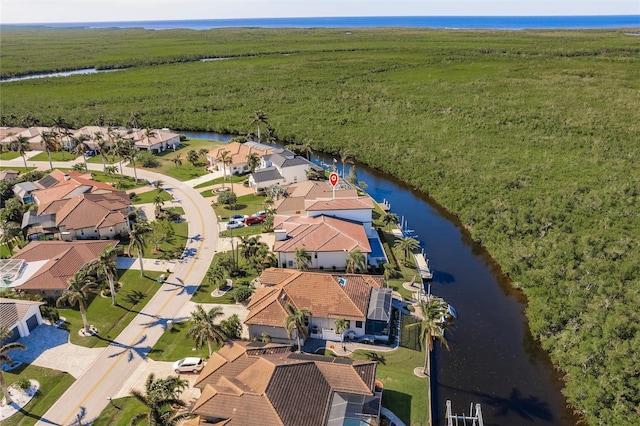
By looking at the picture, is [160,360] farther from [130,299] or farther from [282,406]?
[282,406]

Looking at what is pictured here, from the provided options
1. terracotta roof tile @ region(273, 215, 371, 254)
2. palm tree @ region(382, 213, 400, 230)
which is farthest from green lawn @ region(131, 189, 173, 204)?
palm tree @ region(382, 213, 400, 230)

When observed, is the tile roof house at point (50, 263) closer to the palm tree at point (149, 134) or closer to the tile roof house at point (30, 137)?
the palm tree at point (149, 134)

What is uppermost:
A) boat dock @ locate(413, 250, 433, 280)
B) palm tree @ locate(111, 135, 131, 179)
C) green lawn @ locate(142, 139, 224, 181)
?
palm tree @ locate(111, 135, 131, 179)

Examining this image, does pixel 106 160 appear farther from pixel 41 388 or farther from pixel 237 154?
pixel 41 388

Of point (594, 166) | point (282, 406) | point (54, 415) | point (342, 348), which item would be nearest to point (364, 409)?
point (282, 406)

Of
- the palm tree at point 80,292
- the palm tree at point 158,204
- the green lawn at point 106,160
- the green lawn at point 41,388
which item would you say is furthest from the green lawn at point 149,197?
the green lawn at point 41,388

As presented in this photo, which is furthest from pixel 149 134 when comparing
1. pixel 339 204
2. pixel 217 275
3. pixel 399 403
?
pixel 399 403

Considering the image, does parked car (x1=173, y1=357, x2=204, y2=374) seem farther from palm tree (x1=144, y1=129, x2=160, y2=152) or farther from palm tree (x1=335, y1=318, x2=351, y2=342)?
palm tree (x1=144, y1=129, x2=160, y2=152)
